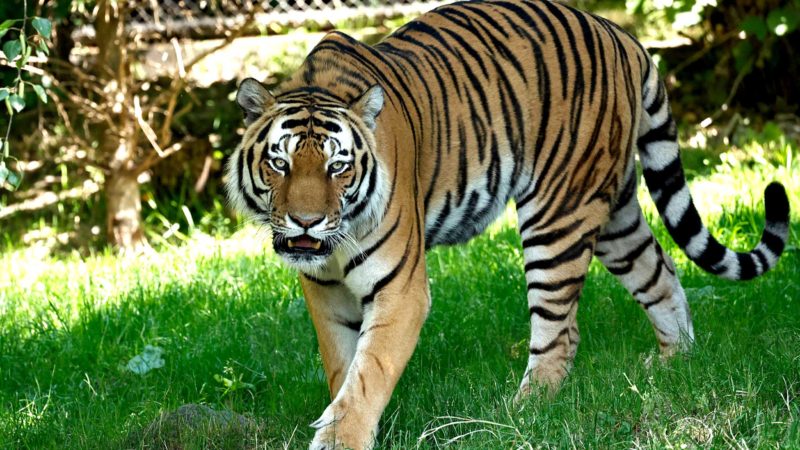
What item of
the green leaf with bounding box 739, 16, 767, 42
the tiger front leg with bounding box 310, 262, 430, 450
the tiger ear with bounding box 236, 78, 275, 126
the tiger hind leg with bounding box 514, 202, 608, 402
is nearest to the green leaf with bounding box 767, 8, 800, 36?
the green leaf with bounding box 739, 16, 767, 42

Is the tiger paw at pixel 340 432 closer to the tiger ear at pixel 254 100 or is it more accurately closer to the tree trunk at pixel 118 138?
the tiger ear at pixel 254 100

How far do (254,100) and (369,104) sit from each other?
0.41 meters

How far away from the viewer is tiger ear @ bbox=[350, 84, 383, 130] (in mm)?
3811

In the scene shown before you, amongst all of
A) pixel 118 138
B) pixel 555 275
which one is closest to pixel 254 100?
pixel 555 275

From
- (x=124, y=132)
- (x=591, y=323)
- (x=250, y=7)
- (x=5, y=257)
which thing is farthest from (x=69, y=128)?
(x=591, y=323)

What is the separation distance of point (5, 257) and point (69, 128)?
1059 millimetres

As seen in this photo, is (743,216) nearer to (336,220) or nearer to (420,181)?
(420,181)

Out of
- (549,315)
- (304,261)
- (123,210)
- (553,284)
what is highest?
(304,261)

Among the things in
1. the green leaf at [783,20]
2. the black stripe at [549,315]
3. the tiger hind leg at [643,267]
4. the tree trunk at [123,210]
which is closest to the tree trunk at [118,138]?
the tree trunk at [123,210]

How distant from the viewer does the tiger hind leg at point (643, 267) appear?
4871 millimetres

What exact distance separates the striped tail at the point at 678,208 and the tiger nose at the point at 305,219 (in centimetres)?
201

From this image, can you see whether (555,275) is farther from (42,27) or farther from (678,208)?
(42,27)

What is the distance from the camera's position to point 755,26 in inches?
337

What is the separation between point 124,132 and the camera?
8.33 meters
